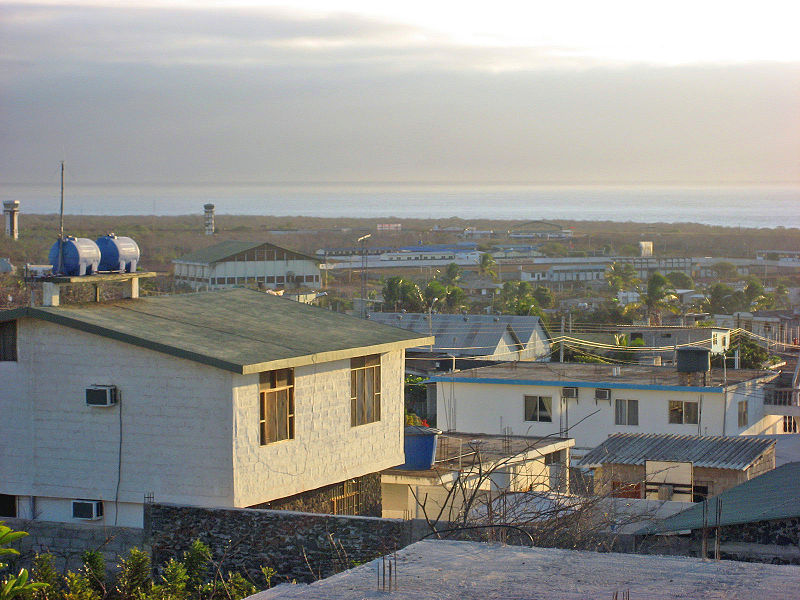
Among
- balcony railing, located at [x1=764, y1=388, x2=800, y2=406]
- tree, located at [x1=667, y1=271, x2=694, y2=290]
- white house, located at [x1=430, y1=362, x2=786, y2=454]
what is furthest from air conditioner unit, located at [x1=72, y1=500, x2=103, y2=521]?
tree, located at [x1=667, y1=271, x2=694, y2=290]

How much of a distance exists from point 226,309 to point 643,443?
1020 cm

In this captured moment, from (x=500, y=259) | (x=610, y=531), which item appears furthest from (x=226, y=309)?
(x=500, y=259)

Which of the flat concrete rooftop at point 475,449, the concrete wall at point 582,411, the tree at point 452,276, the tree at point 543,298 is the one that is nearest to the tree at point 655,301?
the tree at point 543,298

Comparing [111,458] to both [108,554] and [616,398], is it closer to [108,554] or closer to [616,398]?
[108,554]

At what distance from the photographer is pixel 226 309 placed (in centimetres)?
1808

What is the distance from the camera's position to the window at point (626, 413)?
3088 cm

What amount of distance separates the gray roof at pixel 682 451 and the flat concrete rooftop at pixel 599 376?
6.48 meters

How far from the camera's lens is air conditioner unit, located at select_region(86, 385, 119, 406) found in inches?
576

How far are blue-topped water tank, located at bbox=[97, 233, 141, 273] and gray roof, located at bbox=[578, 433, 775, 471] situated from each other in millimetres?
10247

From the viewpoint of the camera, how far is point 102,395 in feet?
48.1

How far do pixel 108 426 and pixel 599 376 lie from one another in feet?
66.4

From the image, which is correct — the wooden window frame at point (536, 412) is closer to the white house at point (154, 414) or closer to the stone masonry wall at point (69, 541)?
the white house at point (154, 414)

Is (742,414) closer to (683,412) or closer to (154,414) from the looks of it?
(683,412)

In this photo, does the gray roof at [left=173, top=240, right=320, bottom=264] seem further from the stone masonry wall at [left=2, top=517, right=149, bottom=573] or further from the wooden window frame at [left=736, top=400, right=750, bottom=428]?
the stone masonry wall at [left=2, top=517, right=149, bottom=573]
